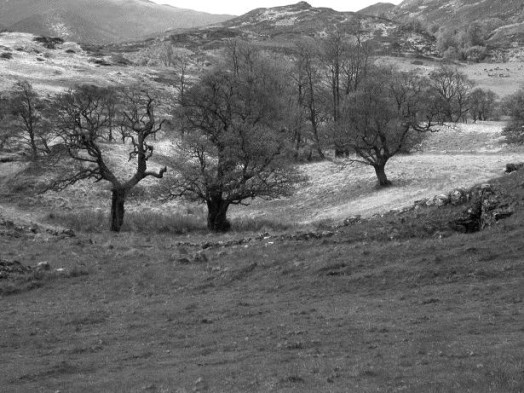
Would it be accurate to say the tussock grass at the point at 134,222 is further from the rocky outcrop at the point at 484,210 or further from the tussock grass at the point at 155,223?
the rocky outcrop at the point at 484,210

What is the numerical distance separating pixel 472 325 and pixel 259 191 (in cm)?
2424

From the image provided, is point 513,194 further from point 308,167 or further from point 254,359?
point 308,167

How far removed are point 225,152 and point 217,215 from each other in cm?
396

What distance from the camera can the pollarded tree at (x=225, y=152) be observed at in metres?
36.2

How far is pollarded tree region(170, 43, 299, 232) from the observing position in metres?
36.2

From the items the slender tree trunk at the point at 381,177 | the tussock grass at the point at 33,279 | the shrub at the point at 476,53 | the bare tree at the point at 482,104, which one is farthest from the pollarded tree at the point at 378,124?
the shrub at the point at 476,53

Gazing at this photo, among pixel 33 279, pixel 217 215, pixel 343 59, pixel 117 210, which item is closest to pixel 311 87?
pixel 343 59

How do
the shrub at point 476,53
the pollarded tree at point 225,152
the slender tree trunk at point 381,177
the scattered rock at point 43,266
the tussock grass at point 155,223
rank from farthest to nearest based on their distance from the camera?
the shrub at point 476,53 < the slender tree trunk at point 381,177 < the tussock grass at point 155,223 < the pollarded tree at point 225,152 < the scattered rock at point 43,266

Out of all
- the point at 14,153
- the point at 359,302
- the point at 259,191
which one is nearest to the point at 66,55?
the point at 14,153

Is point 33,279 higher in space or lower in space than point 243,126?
lower

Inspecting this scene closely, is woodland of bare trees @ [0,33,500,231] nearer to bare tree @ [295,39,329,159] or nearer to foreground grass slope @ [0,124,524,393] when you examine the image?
bare tree @ [295,39,329,159]

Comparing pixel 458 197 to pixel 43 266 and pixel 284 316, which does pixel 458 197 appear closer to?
pixel 284 316

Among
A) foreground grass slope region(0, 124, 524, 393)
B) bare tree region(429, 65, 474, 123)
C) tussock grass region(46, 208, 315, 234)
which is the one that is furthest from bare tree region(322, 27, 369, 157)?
foreground grass slope region(0, 124, 524, 393)

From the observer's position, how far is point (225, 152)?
36.5 metres
